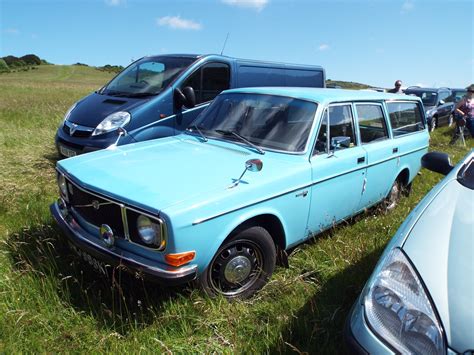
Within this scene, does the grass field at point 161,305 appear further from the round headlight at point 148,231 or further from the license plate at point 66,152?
the license plate at point 66,152

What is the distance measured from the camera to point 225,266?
2.95m

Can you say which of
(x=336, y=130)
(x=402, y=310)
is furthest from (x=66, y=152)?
(x=402, y=310)

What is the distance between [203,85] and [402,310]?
18.4ft

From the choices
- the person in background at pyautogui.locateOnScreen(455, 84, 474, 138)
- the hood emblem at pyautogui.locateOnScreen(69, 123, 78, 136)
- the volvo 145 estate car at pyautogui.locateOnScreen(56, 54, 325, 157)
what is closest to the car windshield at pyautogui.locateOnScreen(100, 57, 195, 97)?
the volvo 145 estate car at pyautogui.locateOnScreen(56, 54, 325, 157)

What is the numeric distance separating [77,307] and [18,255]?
1.06 metres

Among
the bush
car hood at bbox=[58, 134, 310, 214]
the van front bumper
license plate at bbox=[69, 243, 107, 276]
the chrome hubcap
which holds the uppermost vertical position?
the bush

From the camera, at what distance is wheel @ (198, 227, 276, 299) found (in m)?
2.91

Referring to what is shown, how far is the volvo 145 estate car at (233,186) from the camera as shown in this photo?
8.48 ft

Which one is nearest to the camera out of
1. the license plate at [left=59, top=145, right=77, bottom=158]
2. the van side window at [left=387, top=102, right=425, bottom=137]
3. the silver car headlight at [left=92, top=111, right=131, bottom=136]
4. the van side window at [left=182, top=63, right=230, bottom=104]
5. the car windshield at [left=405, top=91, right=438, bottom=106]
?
the van side window at [left=387, top=102, right=425, bottom=137]

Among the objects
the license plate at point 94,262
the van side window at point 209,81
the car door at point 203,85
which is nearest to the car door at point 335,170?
the license plate at point 94,262

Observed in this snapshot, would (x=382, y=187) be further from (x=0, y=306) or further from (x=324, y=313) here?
(x=0, y=306)

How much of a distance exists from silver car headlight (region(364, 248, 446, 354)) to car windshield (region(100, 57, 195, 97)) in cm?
516

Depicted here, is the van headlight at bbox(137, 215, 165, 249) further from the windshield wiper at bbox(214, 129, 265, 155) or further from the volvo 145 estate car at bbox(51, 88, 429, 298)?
the windshield wiper at bbox(214, 129, 265, 155)

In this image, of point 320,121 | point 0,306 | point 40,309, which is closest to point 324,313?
point 320,121
